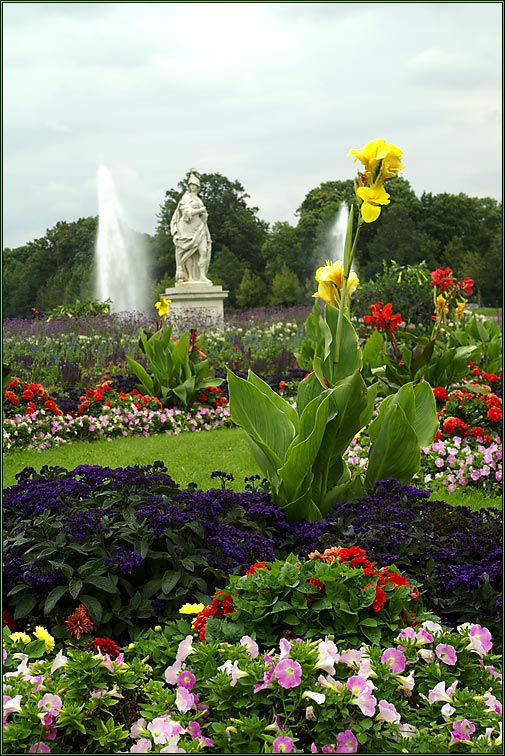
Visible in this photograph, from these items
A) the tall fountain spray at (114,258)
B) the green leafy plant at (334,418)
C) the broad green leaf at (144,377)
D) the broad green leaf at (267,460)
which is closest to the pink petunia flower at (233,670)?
the green leafy plant at (334,418)

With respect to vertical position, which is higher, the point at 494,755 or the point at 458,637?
the point at 458,637

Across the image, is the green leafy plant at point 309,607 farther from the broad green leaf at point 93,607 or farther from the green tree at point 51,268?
the green tree at point 51,268

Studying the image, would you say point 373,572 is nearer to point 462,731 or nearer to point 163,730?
point 462,731

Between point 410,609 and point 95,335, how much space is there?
32.2ft

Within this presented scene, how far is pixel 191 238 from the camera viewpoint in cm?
1394

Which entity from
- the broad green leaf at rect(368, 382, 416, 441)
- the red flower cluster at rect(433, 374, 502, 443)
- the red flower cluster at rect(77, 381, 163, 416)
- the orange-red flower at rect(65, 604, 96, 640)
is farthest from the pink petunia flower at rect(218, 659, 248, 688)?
the red flower cluster at rect(77, 381, 163, 416)

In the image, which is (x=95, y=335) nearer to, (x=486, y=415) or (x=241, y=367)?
(x=241, y=367)

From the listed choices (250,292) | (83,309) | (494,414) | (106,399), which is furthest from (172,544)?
(250,292)

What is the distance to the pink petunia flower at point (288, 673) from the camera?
168cm

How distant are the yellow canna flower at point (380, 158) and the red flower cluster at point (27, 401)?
14.1ft

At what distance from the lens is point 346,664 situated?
5.96ft

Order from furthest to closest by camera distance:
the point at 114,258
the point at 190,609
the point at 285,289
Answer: the point at 285,289 → the point at 114,258 → the point at 190,609

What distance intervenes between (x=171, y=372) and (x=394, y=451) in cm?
437

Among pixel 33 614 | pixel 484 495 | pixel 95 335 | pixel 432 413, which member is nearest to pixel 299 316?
pixel 95 335
